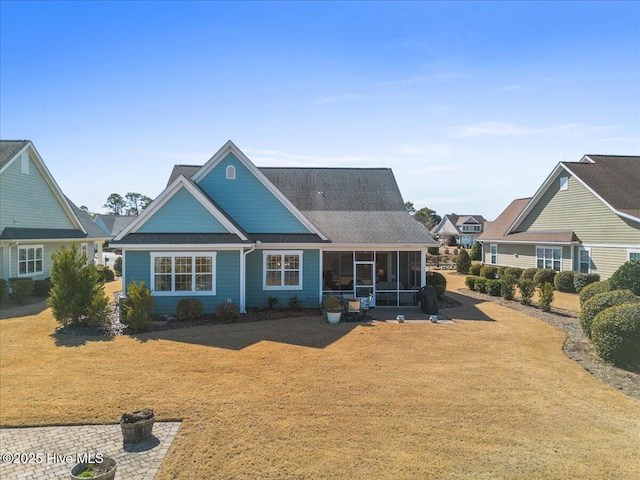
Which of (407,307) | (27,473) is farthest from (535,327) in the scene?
(27,473)

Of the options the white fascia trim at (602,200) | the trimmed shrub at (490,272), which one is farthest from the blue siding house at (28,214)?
the white fascia trim at (602,200)

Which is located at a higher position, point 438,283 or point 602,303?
point 602,303

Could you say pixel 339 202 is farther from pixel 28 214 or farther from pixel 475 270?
pixel 475 270

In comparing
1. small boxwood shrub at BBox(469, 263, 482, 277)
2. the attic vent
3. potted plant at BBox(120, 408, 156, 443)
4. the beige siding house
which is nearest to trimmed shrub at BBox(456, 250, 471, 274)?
small boxwood shrub at BBox(469, 263, 482, 277)

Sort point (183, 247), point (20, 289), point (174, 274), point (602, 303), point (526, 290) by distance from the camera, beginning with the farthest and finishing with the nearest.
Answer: point (20, 289)
point (526, 290)
point (174, 274)
point (183, 247)
point (602, 303)

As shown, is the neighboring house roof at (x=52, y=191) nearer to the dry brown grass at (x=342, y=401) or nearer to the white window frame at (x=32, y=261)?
the white window frame at (x=32, y=261)

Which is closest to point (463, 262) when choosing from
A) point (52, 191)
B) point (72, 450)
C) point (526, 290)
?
point (526, 290)

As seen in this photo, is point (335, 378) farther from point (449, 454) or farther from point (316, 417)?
point (449, 454)
